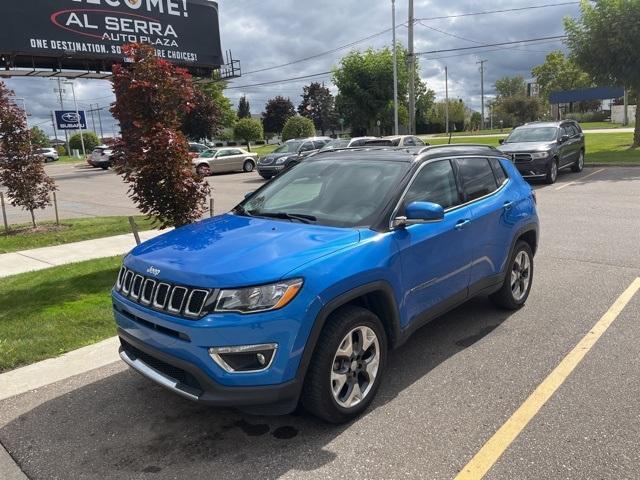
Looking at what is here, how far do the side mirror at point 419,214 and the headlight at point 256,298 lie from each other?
108cm

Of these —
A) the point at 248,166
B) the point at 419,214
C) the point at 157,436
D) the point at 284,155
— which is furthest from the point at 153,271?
the point at 248,166

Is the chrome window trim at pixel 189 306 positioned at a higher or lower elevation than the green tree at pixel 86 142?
lower

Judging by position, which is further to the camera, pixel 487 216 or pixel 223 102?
pixel 223 102

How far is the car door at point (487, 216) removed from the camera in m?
4.53

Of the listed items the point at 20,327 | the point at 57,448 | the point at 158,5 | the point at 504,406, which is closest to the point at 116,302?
the point at 57,448

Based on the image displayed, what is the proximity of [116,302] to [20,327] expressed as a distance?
7.45 ft

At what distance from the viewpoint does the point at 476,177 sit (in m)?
4.86

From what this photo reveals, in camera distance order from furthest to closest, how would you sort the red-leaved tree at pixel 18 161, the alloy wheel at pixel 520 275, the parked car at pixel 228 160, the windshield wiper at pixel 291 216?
the parked car at pixel 228 160, the red-leaved tree at pixel 18 161, the alloy wheel at pixel 520 275, the windshield wiper at pixel 291 216

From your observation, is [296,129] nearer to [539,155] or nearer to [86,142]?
[539,155]

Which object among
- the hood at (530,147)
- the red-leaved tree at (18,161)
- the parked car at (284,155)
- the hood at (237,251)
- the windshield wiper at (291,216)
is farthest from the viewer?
the parked car at (284,155)

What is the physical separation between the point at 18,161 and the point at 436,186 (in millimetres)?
9778

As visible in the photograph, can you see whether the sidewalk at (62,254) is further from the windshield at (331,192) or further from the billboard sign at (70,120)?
the billboard sign at (70,120)

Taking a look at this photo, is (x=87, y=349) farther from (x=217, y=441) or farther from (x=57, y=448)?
(x=217, y=441)

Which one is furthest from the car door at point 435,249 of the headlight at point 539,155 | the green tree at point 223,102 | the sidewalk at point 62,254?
the green tree at point 223,102
